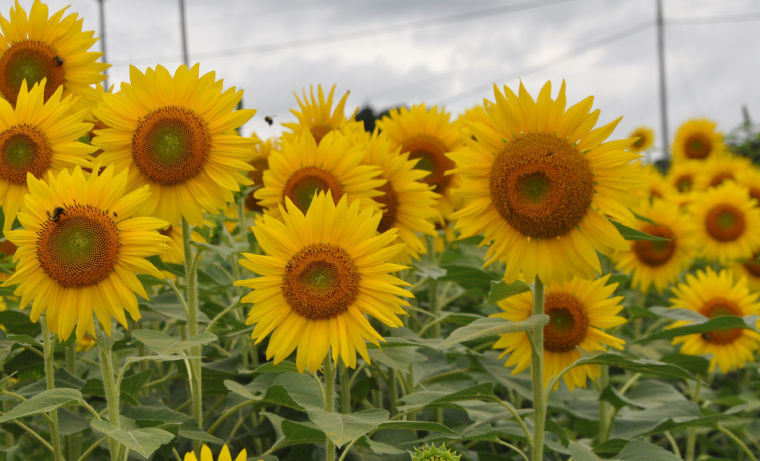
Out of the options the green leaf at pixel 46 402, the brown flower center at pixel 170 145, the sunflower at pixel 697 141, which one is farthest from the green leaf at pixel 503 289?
the sunflower at pixel 697 141

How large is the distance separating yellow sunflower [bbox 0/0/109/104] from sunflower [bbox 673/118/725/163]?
21.2ft

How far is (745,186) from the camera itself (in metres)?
5.77

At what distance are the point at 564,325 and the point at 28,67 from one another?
6.42 feet

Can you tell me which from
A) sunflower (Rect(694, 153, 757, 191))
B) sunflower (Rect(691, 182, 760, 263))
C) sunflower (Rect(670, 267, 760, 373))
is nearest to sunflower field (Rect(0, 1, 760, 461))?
sunflower (Rect(670, 267, 760, 373))

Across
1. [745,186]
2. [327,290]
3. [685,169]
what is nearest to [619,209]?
[327,290]

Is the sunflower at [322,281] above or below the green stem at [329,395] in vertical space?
above

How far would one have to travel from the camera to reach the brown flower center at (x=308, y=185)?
2.63 metres

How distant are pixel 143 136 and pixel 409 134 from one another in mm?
1453

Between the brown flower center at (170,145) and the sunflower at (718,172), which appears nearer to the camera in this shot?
the brown flower center at (170,145)

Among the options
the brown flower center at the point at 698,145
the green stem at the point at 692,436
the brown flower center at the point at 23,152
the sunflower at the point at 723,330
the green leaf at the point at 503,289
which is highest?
the brown flower center at the point at 698,145

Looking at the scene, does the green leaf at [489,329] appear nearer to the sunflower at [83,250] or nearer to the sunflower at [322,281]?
the sunflower at [322,281]

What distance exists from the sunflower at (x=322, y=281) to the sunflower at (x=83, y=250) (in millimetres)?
277

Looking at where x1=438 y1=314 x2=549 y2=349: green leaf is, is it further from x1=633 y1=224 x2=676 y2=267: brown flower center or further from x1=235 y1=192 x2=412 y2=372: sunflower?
x1=633 y1=224 x2=676 y2=267: brown flower center

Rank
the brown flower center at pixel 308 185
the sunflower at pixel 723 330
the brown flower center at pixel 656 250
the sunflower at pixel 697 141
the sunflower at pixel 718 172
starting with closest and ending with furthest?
the brown flower center at pixel 308 185
the sunflower at pixel 723 330
the brown flower center at pixel 656 250
the sunflower at pixel 718 172
the sunflower at pixel 697 141
